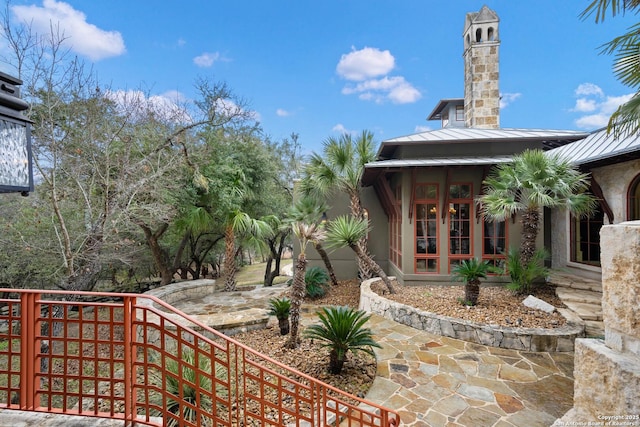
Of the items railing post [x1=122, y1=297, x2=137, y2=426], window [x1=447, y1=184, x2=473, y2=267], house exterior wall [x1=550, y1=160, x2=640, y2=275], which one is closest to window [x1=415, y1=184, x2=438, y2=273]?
window [x1=447, y1=184, x2=473, y2=267]

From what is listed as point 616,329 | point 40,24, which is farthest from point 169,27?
point 616,329

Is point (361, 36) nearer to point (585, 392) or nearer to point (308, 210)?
point (308, 210)

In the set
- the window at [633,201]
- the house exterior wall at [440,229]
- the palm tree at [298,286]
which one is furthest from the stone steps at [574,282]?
the palm tree at [298,286]

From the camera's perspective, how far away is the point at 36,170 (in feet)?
18.5

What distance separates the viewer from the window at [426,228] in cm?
764

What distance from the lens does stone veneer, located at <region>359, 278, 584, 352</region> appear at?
4508 mm

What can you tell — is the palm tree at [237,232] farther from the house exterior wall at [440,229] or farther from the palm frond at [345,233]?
the house exterior wall at [440,229]

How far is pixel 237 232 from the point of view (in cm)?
1009

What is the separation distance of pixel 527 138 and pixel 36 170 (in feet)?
38.6

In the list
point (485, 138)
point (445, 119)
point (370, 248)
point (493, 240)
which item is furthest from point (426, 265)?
point (445, 119)

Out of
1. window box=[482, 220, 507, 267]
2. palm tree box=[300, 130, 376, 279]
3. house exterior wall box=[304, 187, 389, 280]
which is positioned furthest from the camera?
house exterior wall box=[304, 187, 389, 280]

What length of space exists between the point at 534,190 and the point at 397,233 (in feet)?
12.3

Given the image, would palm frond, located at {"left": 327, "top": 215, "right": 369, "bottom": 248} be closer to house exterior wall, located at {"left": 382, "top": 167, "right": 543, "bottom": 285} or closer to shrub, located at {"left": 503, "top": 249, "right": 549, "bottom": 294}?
house exterior wall, located at {"left": 382, "top": 167, "right": 543, "bottom": 285}

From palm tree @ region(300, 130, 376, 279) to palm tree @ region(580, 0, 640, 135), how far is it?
580 cm
